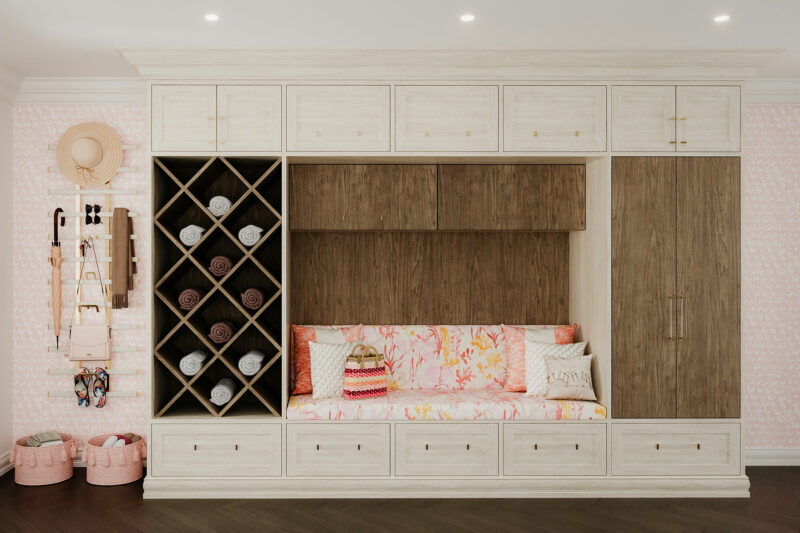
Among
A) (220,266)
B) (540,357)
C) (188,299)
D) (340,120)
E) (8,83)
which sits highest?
(8,83)

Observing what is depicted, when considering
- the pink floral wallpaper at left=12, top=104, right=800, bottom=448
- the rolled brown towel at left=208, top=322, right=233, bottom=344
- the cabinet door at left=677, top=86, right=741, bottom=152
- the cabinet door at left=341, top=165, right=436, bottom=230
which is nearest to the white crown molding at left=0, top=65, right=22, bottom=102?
the pink floral wallpaper at left=12, top=104, right=800, bottom=448

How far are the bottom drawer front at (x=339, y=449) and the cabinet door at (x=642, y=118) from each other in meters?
2.25

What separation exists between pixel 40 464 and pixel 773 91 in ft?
17.9

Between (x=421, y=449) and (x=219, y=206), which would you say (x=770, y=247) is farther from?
(x=219, y=206)

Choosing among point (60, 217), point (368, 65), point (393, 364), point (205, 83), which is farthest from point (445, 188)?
point (60, 217)

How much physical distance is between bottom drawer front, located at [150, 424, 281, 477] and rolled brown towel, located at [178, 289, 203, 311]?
716 mm

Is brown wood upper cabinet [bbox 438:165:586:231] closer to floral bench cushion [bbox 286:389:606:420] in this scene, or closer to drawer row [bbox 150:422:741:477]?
floral bench cushion [bbox 286:389:606:420]

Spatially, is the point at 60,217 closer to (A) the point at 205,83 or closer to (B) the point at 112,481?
(A) the point at 205,83

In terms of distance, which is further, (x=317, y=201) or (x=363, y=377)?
(x=317, y=201)

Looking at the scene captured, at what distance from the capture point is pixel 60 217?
4066mm

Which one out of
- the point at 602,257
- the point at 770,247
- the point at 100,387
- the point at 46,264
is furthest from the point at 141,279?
the point at 770,247

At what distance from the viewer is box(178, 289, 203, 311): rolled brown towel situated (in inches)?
143

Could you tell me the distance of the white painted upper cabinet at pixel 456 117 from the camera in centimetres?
356

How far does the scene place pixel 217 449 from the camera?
354 cm
